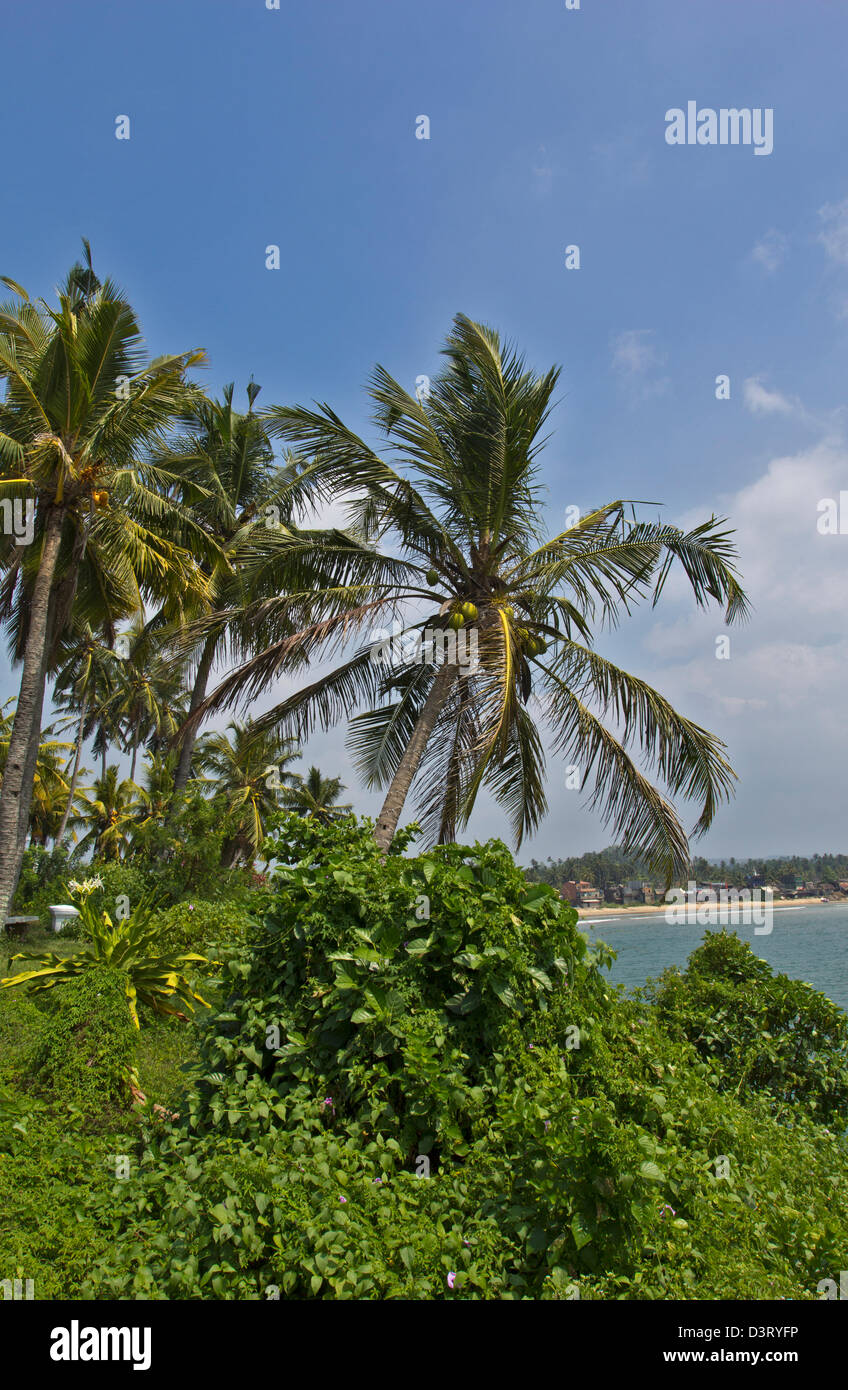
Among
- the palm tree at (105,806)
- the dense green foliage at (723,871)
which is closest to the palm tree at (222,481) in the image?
the palm tree at (105,806)

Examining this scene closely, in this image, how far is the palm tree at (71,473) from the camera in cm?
1220

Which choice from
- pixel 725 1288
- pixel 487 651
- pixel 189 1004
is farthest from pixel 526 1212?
pixel 487 651

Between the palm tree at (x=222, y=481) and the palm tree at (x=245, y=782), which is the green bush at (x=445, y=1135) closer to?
the palm tree at (x=222, y=481)

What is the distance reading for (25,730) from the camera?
41.0 ft

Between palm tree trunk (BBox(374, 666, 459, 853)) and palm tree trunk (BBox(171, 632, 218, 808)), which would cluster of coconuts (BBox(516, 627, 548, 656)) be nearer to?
palm tree trunk (BBox(374, 666, 459, 853))

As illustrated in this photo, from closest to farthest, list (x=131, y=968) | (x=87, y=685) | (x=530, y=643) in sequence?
(x=131, y=968) < (x=530, y=643) < (x=87, y=685)

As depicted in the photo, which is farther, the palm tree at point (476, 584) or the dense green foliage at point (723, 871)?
the dense green foliage at point (723, 871)

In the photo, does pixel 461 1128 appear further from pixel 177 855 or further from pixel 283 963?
pixel 177 855

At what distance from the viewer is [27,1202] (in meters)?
3.60

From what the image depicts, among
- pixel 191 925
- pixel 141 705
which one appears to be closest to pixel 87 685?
pixel 141 705

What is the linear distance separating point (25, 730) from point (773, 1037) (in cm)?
1142

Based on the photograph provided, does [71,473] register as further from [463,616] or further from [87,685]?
[87,685]

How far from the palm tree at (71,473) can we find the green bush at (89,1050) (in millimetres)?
7645

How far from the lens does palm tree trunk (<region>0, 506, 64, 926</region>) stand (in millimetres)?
12203
